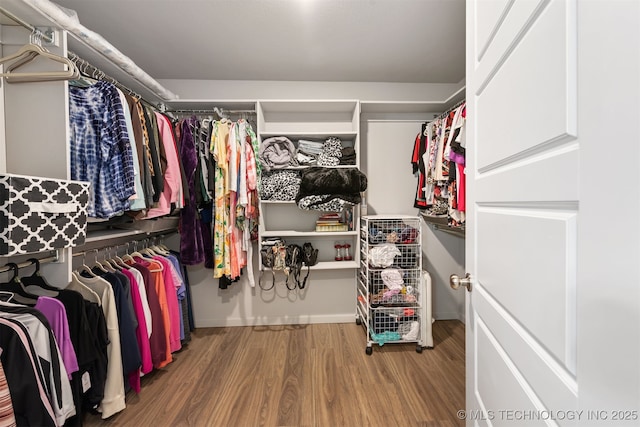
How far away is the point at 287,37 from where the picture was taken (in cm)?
192

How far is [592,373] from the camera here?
0.41 metres

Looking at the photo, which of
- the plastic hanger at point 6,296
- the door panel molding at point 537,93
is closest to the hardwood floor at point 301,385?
the plastic hanger at point 6,296

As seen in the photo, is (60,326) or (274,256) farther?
(274,256)

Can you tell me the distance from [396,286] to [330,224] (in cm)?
78

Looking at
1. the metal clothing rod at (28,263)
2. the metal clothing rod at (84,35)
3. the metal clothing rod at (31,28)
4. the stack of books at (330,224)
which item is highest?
the metal clothing rod at (84,35)

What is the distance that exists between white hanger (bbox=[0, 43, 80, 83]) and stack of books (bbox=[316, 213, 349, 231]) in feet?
5.98

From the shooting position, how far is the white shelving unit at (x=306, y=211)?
8.01 feet

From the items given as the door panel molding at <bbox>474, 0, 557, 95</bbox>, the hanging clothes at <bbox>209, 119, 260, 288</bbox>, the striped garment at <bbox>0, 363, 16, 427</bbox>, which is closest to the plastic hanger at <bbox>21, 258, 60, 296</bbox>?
the striped garment at <bbox>0, 363, 16, 427</bbox>

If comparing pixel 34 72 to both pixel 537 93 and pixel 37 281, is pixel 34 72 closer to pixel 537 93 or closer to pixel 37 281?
pixel 37 281

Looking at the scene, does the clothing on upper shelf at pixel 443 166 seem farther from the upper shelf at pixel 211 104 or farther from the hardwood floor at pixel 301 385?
the upper shelf at pixel 211 104

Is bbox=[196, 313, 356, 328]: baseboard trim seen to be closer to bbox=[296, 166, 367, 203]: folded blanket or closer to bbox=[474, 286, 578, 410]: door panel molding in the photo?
bbox=[296, 166, 367, 203]: folded blanket

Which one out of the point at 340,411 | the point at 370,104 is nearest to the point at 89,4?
the point at 370,104

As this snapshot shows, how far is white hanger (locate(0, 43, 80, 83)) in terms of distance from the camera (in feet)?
3.71

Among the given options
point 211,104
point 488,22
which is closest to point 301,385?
point 488,22
